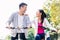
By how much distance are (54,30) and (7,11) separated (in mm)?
368

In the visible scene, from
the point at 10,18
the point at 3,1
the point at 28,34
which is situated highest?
the point at 3,1

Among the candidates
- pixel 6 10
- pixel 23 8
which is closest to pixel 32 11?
pixel 23 8

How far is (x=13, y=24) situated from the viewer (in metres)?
1.19

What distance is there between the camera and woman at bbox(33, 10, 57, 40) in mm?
1208

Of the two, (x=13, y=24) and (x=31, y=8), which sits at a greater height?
(x=31, y=8)

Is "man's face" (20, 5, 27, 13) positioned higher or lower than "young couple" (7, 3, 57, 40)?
higher

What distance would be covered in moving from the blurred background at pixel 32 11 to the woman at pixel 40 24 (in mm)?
27

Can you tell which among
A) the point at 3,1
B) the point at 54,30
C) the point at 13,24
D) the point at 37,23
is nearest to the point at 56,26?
the point at 54,30

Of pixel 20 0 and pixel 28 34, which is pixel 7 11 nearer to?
pixel 20 0

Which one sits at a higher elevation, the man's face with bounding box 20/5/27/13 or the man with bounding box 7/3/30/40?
the man's face with bounding box 20/5/27/13

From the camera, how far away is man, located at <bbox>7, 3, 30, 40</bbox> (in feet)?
3.89

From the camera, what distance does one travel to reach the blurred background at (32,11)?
118 cm

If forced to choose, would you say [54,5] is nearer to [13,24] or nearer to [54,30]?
[54,30]

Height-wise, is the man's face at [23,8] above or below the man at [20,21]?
above
